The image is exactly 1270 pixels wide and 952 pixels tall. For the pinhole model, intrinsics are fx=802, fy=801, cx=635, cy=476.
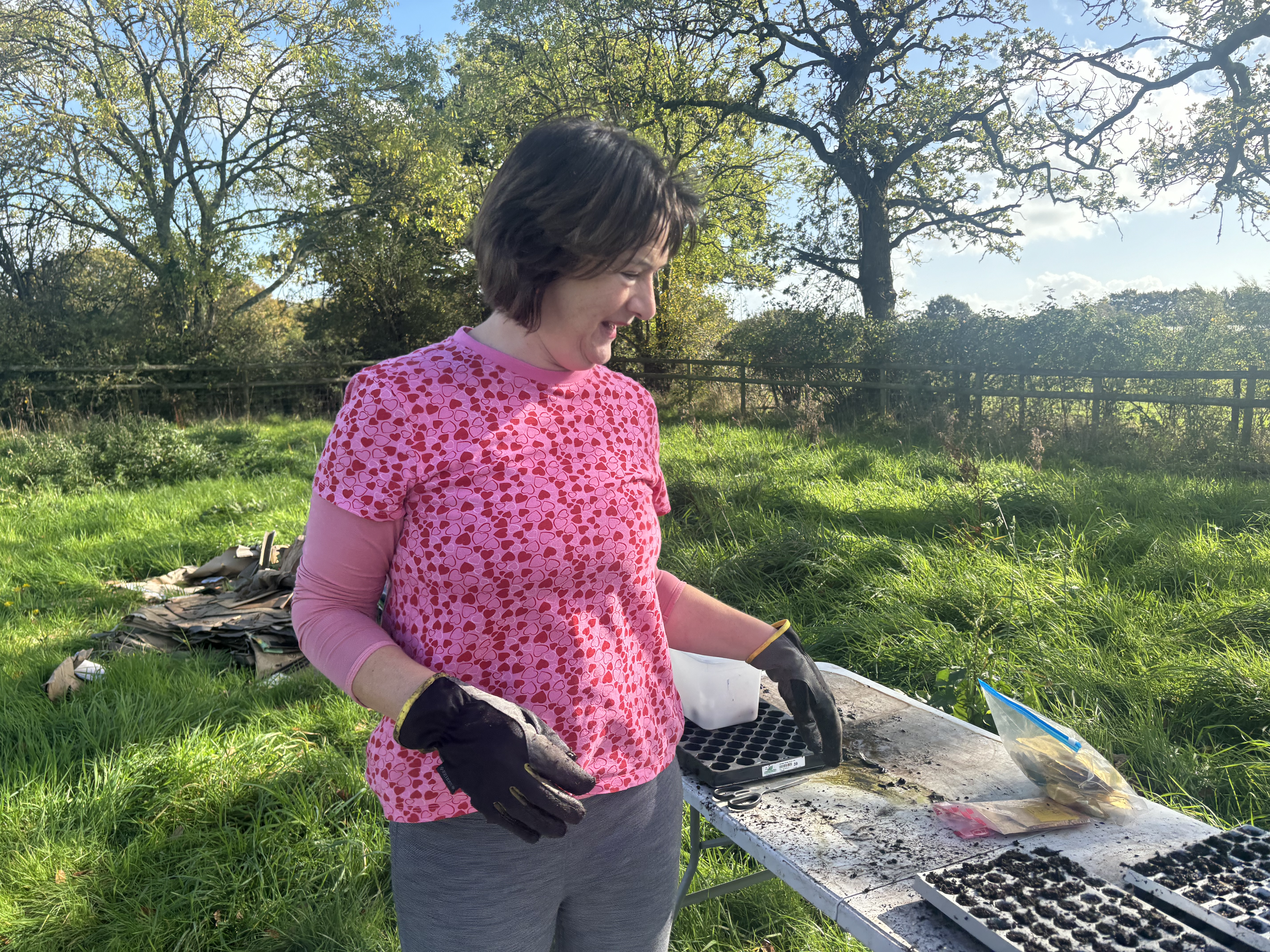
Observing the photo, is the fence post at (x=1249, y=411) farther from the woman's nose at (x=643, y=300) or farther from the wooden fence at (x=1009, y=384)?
the woman's nose at (x=643, y=300)

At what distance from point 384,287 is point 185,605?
15366 millimetres

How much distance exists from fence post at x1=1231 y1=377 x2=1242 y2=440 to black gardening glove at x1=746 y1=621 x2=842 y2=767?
310 inches

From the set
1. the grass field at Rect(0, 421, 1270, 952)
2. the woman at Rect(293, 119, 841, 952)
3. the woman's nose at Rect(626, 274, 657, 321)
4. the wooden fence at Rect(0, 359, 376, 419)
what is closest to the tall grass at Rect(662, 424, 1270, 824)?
the grass field at Rect(0, 421, 1270, 952)

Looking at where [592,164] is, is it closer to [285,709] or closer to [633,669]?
[633,669]

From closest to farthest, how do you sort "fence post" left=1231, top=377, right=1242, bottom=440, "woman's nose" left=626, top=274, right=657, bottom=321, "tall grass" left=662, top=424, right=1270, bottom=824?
"woman's nose" left=626, top=274, right=657, bottom=321, "tall grass" left=662, top=424, right=1270, bottom=824, "fence post" left=1231, top=377, right=1242, bottom=440

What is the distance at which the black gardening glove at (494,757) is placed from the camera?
0.98 meters

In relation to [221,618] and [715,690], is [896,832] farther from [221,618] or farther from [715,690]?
[221,618]

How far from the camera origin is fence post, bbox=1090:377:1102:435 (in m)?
8.58

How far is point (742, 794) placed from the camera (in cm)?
164

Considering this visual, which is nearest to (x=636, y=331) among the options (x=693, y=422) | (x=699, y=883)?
(x=693, y=422)

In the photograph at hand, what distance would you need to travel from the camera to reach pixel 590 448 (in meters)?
1.21

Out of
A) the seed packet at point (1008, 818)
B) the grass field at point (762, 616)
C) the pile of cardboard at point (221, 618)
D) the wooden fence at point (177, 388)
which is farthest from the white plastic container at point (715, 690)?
the wooden fence at point (177, 388)

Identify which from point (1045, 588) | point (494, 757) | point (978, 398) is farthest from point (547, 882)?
point (978, 398)

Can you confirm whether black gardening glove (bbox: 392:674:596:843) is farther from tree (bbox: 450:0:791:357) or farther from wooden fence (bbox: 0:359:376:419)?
wooden fence (bbox: 0:359:376:419)
